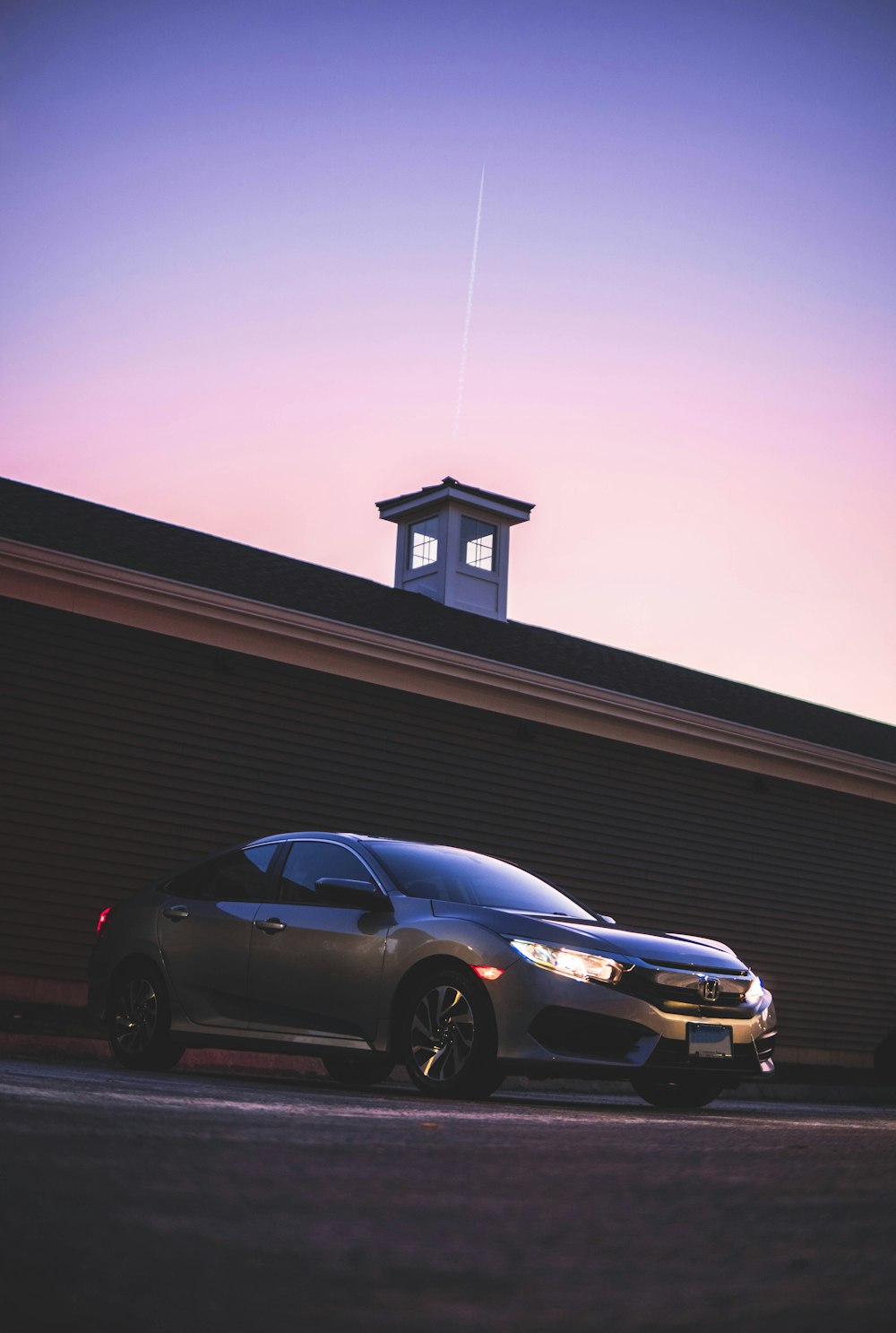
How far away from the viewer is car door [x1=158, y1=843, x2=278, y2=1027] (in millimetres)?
9133

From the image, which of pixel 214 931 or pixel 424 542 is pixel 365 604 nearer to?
pixel 424 542

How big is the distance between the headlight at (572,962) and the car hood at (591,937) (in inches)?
1.8

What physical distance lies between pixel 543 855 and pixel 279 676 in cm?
396

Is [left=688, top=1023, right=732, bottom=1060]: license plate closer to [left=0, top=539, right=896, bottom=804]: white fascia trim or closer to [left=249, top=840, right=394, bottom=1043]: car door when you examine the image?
[left=249, top=840, right=394, bottom=1043]: car door

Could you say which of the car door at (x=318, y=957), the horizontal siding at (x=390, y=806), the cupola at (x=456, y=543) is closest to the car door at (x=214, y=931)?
the car door at (x=318, y=957)

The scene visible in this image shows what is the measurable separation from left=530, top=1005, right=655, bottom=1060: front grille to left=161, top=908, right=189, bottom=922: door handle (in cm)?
265

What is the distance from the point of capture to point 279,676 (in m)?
15.1

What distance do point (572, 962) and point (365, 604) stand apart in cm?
993

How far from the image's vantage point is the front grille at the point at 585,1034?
26.1 ft

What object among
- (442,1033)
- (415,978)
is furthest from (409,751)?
(442,1033)

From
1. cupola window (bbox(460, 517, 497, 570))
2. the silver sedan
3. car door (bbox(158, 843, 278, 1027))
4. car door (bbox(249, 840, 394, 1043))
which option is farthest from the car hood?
cupola window (bbox(460, 517, 497, 570))

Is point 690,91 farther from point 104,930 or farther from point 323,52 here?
point 104,930

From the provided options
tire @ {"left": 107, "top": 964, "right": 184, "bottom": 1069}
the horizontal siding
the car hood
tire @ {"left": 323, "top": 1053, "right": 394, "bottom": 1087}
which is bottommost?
tire @ {"left": 323, "top": 1053, "right": 394, "bottom": 1087}

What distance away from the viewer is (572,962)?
814 centimetres
